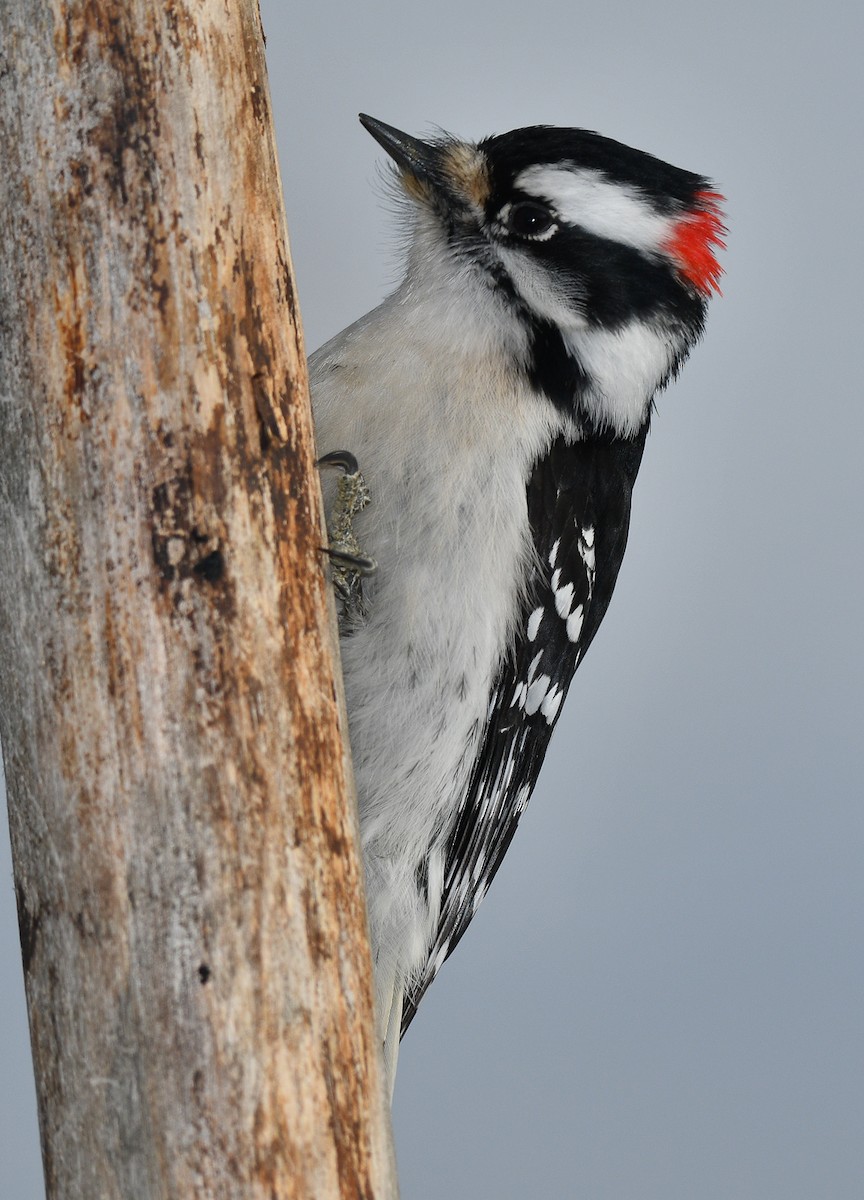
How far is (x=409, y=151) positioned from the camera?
2.12 meters

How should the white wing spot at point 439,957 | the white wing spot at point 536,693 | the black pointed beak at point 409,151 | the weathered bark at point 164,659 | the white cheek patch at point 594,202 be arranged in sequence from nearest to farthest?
the weathered bark at point 164,659 < the white cheek patch at point 594,202 < the black pointed beak at point 409,151 < the white wing spot at point 536,693 < the white wing spot at point 439,957

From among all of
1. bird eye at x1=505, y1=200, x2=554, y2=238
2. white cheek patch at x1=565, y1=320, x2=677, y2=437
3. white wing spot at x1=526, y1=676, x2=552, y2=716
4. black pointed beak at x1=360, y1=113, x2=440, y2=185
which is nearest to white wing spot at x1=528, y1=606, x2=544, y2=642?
white wing spot at x1=526, y1=676, x2=552, y2=716

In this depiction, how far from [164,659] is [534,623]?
932 mm

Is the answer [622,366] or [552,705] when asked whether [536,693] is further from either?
[622,366]

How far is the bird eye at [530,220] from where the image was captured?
2.00 meters

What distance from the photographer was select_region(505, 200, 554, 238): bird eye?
200cm

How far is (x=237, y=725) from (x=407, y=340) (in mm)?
878

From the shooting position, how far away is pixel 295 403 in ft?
4.90

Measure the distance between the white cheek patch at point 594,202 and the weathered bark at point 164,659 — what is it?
64cm

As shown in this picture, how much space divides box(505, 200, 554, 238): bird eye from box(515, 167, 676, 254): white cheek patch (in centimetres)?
2

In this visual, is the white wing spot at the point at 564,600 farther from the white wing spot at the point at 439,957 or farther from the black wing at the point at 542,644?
the white wing spot at the point at 439,957

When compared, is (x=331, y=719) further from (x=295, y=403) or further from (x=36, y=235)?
(x=36, y=235)

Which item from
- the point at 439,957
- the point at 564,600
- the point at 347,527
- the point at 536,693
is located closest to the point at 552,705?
the point at 536,693

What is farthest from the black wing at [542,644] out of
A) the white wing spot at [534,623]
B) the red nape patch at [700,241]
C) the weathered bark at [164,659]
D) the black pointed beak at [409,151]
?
the weathered bark at [164,659]
